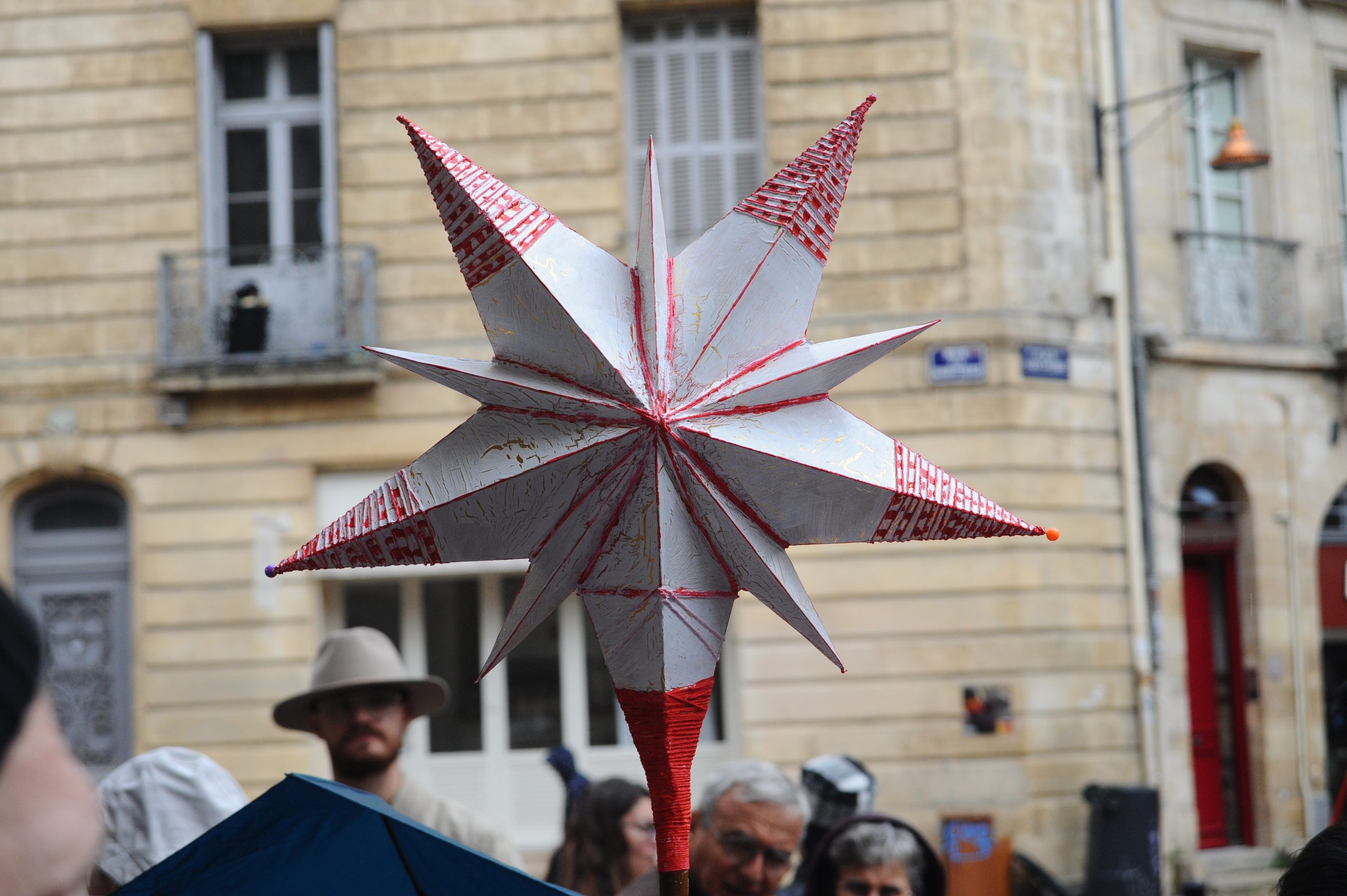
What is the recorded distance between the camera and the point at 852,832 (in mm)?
3447

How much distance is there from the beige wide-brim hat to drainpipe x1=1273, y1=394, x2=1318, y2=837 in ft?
30.7

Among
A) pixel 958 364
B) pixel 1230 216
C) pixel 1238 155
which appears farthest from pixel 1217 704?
pixel 1238 155

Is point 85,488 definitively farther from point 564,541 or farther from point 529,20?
point 564,541

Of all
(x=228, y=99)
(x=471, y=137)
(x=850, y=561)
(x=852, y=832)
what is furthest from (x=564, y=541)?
(x=228, y=99)

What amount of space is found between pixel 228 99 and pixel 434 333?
8.58 ft

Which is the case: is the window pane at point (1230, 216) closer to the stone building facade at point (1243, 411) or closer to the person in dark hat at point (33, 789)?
the stone building facade at point (1243, 411)

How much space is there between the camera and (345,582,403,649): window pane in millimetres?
10922

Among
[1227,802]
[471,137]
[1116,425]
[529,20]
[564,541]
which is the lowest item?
[1227,802]

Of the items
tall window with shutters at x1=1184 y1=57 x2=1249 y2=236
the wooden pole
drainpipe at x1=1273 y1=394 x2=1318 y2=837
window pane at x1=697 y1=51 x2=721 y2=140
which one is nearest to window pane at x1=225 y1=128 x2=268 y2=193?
window pane at x1=697 y1=51 x2=721 y2=140

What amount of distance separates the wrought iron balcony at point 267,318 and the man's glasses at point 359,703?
6.45 meters

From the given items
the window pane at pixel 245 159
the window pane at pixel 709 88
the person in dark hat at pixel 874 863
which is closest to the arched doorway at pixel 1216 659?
the window pane at pixel 709 88

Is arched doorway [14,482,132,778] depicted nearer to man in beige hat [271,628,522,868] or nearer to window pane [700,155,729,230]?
window pane [700,155,729,230]

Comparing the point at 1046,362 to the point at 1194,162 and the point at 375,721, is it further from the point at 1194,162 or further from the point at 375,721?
the point at 375,721

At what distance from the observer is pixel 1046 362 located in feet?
35.0
